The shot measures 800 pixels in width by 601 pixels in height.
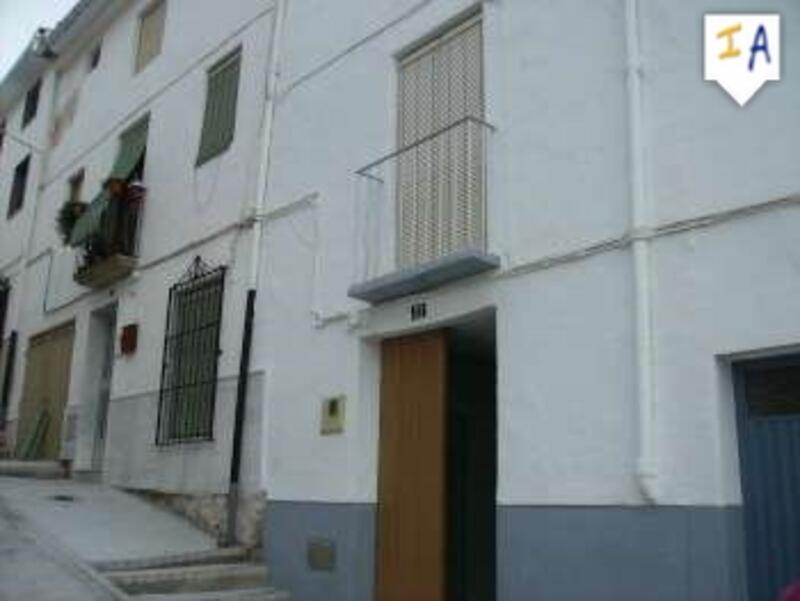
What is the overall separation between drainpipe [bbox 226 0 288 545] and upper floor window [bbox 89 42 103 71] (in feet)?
19.1

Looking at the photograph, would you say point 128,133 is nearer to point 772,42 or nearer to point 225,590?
point 225,590

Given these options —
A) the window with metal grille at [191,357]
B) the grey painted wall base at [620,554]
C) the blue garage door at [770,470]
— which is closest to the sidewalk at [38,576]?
the window with metal grille at [191,357]

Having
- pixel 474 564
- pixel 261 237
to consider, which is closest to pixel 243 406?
pixel 261 237

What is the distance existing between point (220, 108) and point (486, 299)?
17.7ft

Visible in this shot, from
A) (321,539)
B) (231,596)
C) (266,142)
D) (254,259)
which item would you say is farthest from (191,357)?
(231,596)

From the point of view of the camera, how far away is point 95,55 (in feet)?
52.5

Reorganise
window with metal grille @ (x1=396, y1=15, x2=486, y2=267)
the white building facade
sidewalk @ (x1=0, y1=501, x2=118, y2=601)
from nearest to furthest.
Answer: the white building facade < sidewalk @ (x1=0, y1=501, x2=118, y2=601) < window with metal grille @ (x1=396, y1=15, x2=486, y2=267)

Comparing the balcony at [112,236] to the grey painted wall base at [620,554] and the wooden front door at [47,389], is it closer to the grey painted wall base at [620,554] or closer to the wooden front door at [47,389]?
the wooden front door at [47,389]

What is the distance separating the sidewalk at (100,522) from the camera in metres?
9.07

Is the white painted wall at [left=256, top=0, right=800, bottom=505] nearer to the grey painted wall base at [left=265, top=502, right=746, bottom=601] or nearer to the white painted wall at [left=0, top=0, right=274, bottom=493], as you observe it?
the grey painted wall base at [left=265, top=502, right=746, bottom=601]

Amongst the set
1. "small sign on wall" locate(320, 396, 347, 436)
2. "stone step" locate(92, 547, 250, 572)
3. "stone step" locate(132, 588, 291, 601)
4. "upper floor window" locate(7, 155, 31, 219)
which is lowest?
"stone step" locate(132, 588, 291, 601)

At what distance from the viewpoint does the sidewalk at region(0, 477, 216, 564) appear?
9.07m

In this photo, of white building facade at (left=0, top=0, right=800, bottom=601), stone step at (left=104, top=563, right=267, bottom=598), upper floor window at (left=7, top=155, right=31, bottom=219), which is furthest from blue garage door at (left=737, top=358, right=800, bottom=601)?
upper floor window at (left=7, top=155, right=31, bottom=219)

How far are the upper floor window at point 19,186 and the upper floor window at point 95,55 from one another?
273 cm
